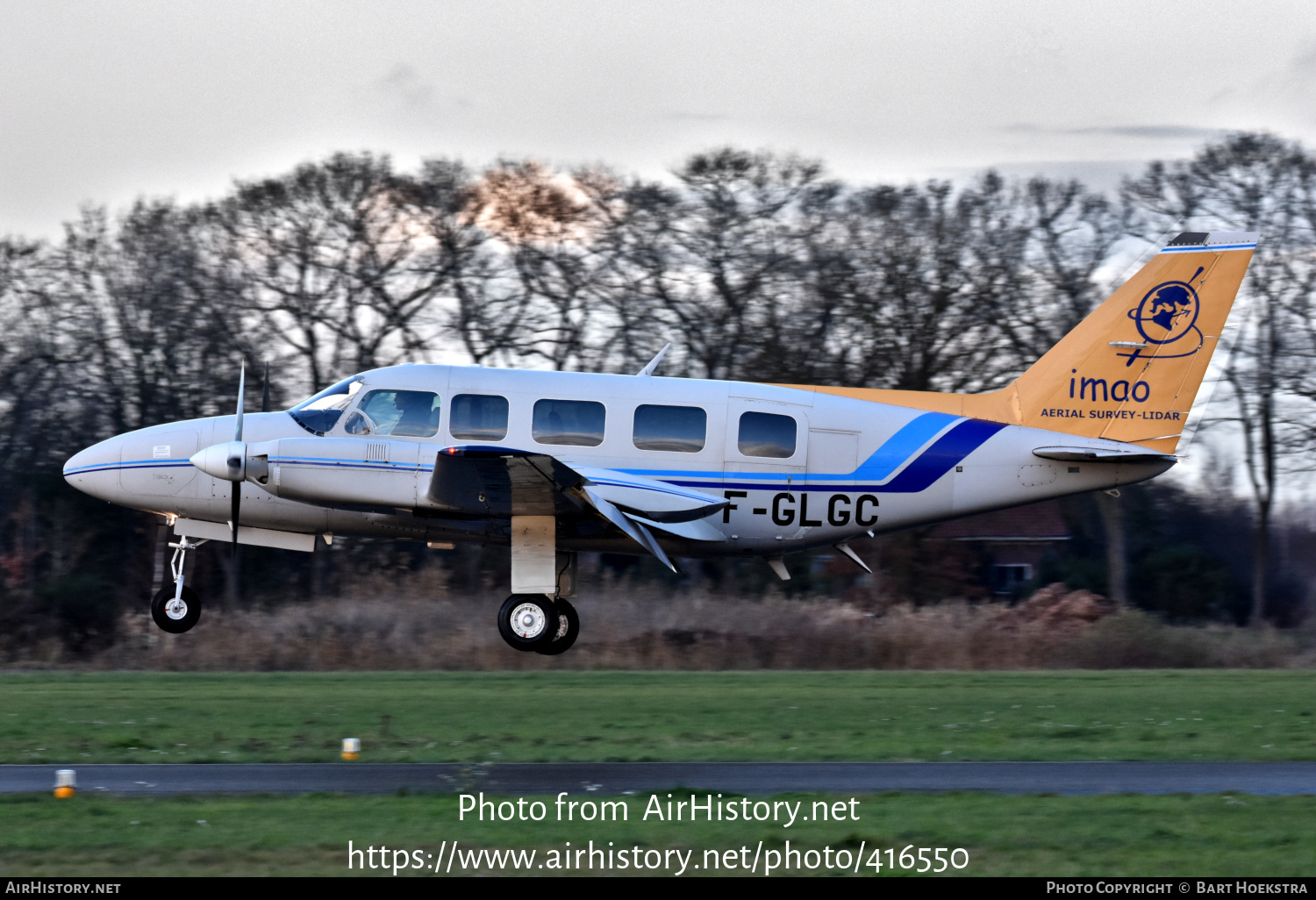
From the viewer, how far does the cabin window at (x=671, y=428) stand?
15.9 meters

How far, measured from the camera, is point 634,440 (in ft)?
52.0

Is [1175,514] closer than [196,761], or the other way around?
[196,761]

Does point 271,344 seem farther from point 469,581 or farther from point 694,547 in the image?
point 694,547

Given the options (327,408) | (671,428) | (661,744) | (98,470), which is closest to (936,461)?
(671,428)

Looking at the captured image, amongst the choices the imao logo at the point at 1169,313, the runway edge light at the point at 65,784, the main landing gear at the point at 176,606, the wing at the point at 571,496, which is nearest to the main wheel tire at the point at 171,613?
the main landing gear at the point at 176,606

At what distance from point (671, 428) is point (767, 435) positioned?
1.17m

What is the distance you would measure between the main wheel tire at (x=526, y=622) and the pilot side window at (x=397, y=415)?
2318 mm

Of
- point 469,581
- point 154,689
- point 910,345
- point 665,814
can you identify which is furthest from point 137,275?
point 665,814

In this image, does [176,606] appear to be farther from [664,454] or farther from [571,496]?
[664,454]

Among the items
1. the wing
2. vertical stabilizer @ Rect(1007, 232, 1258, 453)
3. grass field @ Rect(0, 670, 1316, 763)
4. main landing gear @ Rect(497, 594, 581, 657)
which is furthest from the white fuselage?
grass field @ Rect(0, 670, 1316, 763)

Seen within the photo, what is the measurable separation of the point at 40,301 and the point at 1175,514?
27836 mm

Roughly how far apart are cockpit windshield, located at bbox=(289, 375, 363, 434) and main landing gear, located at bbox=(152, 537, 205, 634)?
6.94 ft

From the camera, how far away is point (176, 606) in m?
16.4

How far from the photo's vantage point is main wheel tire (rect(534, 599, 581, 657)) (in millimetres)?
16156
